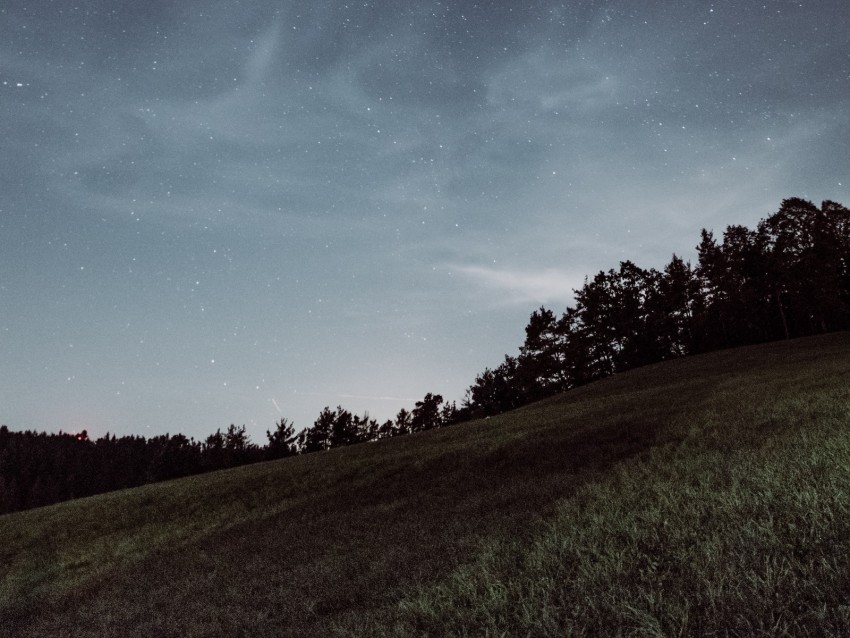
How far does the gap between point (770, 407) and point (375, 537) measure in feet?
35.0

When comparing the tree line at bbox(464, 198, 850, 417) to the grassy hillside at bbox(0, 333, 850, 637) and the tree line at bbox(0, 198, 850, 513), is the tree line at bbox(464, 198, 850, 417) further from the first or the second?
the grassy hillside at bbox(0, 333, 850, 637)

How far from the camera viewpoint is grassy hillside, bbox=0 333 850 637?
149 inches

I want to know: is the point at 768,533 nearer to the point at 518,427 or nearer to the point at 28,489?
the point at 518,427

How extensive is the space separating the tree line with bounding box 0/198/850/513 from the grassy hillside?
38.1m

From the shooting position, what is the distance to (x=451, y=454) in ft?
61.0

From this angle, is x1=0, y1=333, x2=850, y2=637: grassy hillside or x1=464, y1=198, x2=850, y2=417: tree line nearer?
x1=0, y1=333, x2=850, y2=637: grassy hillside

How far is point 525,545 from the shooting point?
242 inches

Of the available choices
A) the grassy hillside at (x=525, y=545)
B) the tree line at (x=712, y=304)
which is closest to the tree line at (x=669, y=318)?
the tree line at (x=712, y=304)

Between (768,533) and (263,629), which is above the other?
(768,533)

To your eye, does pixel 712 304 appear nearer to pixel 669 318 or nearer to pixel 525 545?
pixel 669 318

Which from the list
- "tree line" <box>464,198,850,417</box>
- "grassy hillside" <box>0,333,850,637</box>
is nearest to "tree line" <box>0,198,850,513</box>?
"tree line" <box>464,198,850,417</box>

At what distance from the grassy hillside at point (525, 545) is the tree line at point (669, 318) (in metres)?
38.1

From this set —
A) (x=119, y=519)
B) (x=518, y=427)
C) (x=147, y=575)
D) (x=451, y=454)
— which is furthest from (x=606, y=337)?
(x=147, y=575)

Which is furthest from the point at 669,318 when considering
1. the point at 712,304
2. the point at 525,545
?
the point at 525,545
